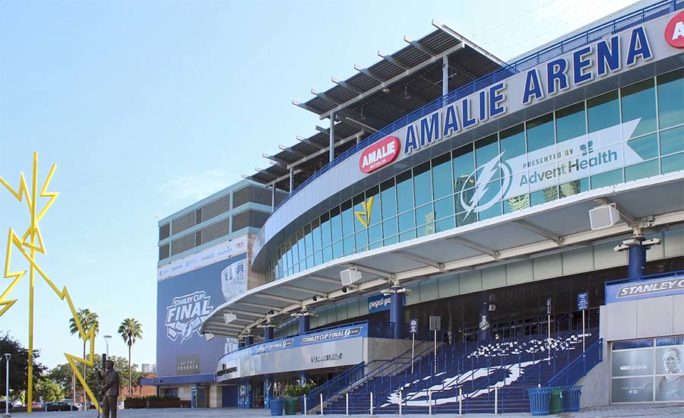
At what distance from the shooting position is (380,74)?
131 ft

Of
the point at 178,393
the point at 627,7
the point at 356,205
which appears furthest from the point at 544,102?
the point at 178,393

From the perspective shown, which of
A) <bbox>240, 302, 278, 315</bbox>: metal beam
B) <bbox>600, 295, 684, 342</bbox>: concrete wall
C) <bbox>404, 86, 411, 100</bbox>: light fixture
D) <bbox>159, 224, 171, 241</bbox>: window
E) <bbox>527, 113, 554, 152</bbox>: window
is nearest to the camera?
<bbox>600, 295, 684, 342</bbox>: concrete wall

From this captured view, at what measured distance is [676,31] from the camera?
82.8 feet

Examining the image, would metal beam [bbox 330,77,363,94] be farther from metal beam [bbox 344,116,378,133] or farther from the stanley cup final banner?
the stanley cup final banner

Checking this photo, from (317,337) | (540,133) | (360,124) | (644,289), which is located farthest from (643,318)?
(360,124)

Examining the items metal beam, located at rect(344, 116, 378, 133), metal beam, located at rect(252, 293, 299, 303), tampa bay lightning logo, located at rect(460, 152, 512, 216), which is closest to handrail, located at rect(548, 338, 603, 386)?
tampa bay lightning logo, located at rect(460, 152, 512, 216)

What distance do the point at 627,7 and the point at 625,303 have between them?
712 inches

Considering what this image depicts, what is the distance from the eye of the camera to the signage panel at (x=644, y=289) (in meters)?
23.2

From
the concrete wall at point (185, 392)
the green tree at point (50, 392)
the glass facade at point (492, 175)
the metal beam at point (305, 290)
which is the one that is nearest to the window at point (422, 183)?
the glass facade at point (492, 175)

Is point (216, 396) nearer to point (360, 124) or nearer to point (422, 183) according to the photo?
point (360, 124)

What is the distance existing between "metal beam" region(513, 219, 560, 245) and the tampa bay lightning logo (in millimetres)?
2227

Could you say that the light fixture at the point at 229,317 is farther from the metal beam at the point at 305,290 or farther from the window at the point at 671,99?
the window at the point at 671,99

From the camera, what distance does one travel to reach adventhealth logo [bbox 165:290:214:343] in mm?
75625

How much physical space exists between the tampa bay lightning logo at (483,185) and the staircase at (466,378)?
18.9ft
